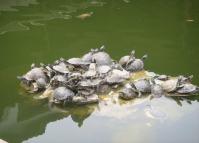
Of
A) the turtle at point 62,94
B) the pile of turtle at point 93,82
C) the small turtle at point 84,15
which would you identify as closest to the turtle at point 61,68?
the pile of turtle at point 93,82

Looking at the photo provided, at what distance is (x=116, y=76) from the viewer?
511 centimetres

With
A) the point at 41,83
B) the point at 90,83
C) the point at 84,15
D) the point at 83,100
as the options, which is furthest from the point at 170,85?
the point at 84,15

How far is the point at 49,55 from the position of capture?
6293 mm

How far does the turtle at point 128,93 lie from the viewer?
4914 millimetres

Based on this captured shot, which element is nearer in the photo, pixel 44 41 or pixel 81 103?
pixel 81 103

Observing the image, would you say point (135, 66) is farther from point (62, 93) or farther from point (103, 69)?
point (62, 93)

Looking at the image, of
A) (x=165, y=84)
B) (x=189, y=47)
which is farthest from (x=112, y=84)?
(x=189, y=47)

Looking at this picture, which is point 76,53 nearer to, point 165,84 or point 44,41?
point 44,41

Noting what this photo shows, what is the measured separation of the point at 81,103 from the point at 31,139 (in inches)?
32.5

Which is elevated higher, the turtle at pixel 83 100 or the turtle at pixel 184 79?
the turtle at pixel 184 79

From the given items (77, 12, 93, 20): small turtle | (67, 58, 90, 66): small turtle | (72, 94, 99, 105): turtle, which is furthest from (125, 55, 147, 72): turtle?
(77, 12, 93, 20): small turtle

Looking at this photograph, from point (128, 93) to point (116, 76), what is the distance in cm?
32

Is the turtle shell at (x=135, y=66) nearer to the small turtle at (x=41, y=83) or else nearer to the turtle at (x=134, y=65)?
the turtle at (x=134, y=65)

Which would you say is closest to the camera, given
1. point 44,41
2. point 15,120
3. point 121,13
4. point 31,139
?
point 31,139
